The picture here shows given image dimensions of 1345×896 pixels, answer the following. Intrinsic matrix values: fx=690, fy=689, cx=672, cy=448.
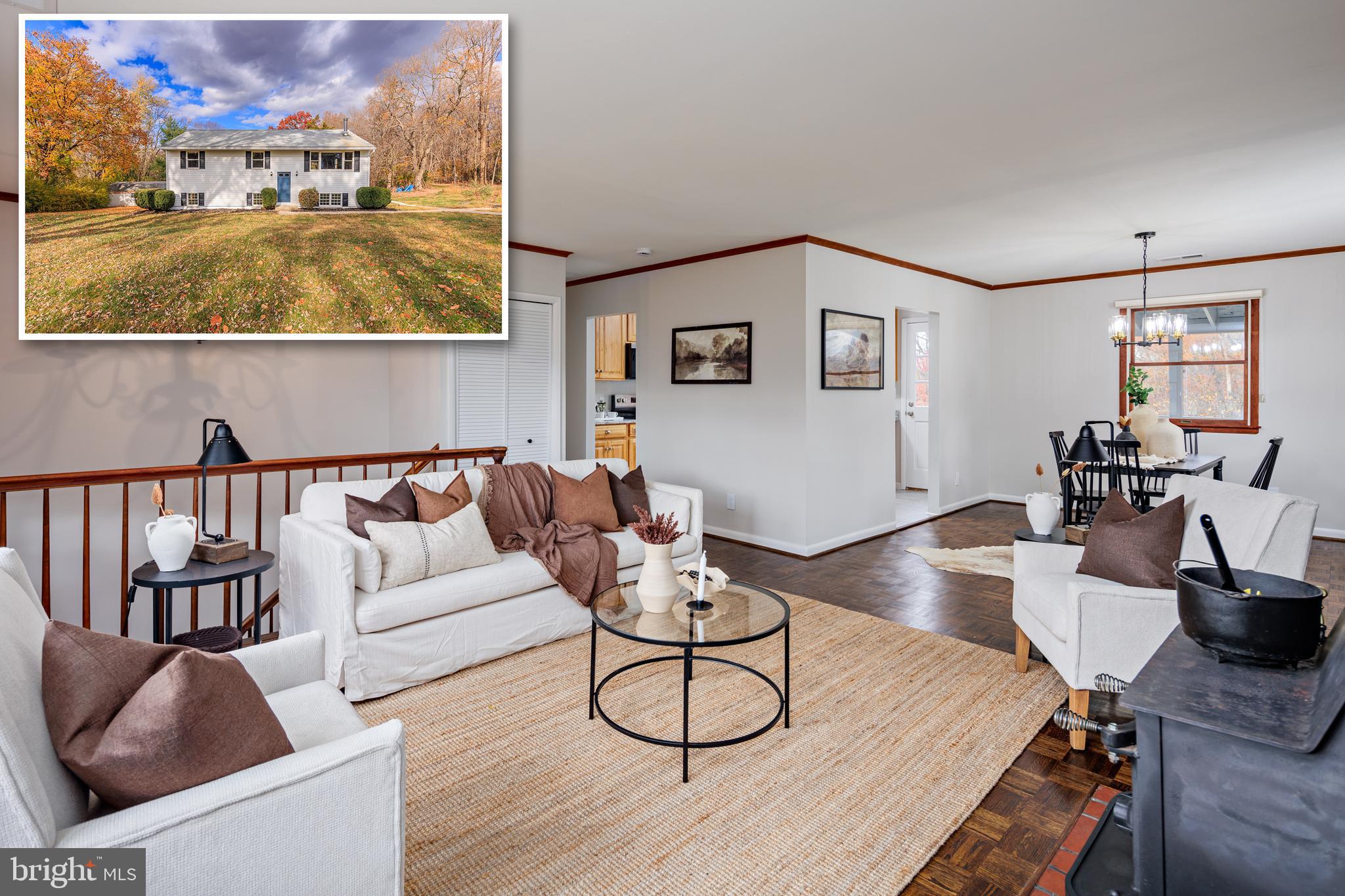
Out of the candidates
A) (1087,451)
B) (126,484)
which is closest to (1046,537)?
(1087,451)

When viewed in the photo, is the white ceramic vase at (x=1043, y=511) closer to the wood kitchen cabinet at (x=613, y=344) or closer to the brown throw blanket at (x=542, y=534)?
the brown throw blanket at (x=542, y=534)

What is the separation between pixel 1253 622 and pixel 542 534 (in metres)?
2.79

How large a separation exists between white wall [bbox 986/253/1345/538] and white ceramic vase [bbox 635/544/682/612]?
574cm

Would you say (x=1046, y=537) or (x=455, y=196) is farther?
(x=1046, y=537)

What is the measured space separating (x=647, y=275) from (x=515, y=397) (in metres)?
1.67

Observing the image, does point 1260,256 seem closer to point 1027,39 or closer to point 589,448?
point 1027,39

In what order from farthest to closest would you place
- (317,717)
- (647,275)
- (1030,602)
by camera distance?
(647,275) → (1030,602) → (317,717)

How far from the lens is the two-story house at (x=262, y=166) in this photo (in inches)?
37.8

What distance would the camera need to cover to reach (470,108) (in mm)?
1110

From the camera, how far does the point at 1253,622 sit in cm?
100

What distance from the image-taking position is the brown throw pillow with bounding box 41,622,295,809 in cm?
108

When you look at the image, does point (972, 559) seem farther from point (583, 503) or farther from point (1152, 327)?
point (583, 503)

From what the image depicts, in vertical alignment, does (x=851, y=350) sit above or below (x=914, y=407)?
above

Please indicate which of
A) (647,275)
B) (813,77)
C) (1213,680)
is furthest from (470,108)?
(647,275)
